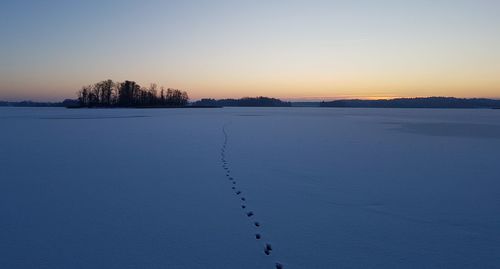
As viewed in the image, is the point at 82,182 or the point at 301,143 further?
the point at 301,143

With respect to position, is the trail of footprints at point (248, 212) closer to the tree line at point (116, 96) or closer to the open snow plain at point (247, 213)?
the open snow plain at point (247, 213)

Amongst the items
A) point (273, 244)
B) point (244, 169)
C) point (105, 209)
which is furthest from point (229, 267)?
point (244, 169)

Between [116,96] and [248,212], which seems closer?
[248,212]

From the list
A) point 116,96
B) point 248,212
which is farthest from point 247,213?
point 116,96

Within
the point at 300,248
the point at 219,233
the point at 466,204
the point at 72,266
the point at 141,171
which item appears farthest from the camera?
the point at 141,171

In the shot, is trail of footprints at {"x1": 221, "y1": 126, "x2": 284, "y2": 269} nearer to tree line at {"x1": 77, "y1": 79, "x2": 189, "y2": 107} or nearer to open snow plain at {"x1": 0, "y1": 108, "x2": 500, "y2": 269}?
open snow plain at {"x1": 0, "y1": 108, "x2": 500, "y2": 269}

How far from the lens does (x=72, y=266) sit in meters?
2.64

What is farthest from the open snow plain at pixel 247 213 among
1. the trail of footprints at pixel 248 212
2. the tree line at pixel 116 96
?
the tree line at pixel 116 96

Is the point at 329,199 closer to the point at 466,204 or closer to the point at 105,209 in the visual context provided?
the point at 466,204

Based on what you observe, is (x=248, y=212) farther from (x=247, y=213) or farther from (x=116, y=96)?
(x=116, y=96)

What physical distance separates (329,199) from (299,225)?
1.08m

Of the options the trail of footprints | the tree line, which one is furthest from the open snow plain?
the tree line

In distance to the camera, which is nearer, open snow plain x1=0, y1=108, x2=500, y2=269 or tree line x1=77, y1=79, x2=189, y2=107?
open snow plain x1=0, y1=108, x2=500, y2=269

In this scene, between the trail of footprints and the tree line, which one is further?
the tree line
